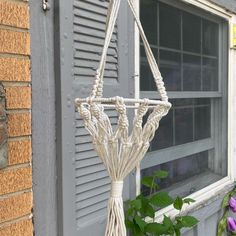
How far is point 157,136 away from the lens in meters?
2.74

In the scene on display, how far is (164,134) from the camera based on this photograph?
111 inches

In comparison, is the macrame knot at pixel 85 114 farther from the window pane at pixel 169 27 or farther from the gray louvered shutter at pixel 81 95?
the window pane at pixel 169 27

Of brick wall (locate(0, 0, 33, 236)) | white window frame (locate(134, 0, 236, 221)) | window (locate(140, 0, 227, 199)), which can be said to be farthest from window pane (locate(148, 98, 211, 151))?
brick wall (locate(0, 0, 33, 236))

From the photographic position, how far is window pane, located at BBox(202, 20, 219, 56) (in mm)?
3316

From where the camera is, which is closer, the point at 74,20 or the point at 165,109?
the point at 165,109

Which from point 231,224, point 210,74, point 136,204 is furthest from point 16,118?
point 231,224

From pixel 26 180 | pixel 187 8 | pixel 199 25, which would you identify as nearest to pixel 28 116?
pixel 26 180

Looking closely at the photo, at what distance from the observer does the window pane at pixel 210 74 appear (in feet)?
10.9

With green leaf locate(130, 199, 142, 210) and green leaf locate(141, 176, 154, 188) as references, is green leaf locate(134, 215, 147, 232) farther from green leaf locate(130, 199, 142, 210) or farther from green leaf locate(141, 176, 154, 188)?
green leaf locate(141, 176, 154, 188)

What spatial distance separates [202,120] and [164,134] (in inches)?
25.8

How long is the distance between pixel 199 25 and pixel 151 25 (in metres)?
0.72

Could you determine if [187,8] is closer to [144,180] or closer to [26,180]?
[144,180]

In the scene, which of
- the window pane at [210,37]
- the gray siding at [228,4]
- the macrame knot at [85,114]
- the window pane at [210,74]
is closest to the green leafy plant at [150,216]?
the macrame knot at [85,114]

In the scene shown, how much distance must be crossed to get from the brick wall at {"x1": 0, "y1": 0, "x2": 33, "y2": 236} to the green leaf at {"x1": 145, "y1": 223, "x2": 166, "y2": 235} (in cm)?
63
